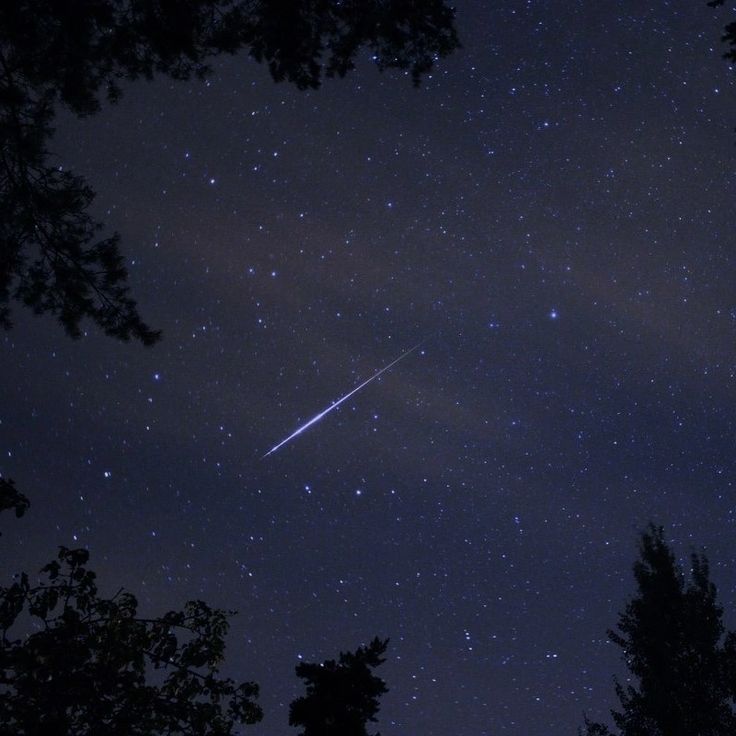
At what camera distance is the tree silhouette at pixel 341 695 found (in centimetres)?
973

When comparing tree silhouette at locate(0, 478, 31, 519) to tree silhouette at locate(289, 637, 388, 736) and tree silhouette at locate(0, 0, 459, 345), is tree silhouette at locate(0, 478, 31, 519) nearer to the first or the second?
tree silhouette at locate(0, 0, 459, 345)

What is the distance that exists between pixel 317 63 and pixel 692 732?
11280 millimetres

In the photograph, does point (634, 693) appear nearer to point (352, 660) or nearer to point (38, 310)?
point (352, 660)

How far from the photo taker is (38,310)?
18.6 feet

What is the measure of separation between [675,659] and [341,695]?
19.0 feet

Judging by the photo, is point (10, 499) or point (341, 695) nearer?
point (10, 499)

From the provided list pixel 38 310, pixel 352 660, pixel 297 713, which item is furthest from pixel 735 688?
pixel 38 310

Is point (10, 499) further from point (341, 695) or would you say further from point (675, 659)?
point (675, 659)

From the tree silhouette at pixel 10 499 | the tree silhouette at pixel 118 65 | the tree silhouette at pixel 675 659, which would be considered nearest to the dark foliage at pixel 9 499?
the tree silhouette at pixel 10 499

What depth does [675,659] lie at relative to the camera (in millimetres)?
10867

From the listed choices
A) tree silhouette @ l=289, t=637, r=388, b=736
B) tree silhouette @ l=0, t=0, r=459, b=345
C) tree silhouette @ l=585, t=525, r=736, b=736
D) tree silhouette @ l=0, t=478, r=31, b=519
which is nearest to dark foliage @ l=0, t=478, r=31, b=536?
tree silhouette @ l=0, t=478, r=31, b=519

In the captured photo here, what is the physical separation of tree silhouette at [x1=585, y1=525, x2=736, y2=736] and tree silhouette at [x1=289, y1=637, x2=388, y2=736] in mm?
4591

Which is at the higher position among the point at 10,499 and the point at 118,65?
the point at 118,65

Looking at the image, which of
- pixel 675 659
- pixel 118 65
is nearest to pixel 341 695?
pixel 675 659
